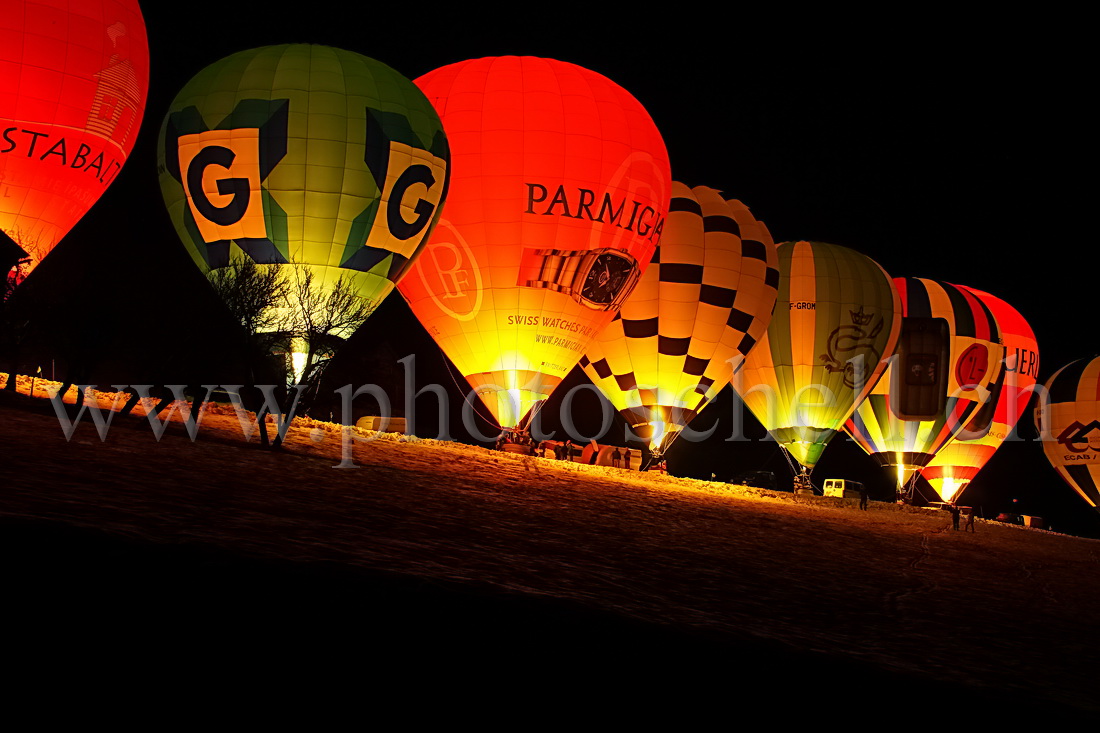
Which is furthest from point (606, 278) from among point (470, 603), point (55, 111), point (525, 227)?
point (470, 603)

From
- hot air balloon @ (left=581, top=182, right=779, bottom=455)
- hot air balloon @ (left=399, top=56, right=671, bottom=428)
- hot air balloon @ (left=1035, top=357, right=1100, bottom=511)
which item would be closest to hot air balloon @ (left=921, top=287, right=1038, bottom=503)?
hot air balloon @ (left=1035, top=357, right=1100, bottom=511)

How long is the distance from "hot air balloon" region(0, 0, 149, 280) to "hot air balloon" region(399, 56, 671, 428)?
650 cm

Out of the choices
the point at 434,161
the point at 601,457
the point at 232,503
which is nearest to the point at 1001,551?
the point at 601,457

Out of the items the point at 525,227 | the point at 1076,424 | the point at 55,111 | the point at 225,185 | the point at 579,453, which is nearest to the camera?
the point at 55,111

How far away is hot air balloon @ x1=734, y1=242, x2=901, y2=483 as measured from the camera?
30859 mm

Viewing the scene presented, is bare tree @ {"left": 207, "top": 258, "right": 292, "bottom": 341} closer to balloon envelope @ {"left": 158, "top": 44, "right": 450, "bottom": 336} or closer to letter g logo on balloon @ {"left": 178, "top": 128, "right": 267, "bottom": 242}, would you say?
balloon envelope @ {"left": 158, "top": 44, "right": 450, "bottom": 336}

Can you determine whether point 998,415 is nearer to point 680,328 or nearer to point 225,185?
point 680,328

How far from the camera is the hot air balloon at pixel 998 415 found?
39.3m

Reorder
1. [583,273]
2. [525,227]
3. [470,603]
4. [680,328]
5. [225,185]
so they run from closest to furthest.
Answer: [470,603] → [225,185] → [525,227] → [583,273] → [680,328]

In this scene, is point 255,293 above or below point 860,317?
below

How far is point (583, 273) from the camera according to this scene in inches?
878

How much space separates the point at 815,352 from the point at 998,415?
13104 mm

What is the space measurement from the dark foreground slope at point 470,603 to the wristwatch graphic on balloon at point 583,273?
9865 millimetres

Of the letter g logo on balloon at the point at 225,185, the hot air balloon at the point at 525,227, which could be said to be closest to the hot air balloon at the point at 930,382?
the hot air balloon at the point at 525,227
